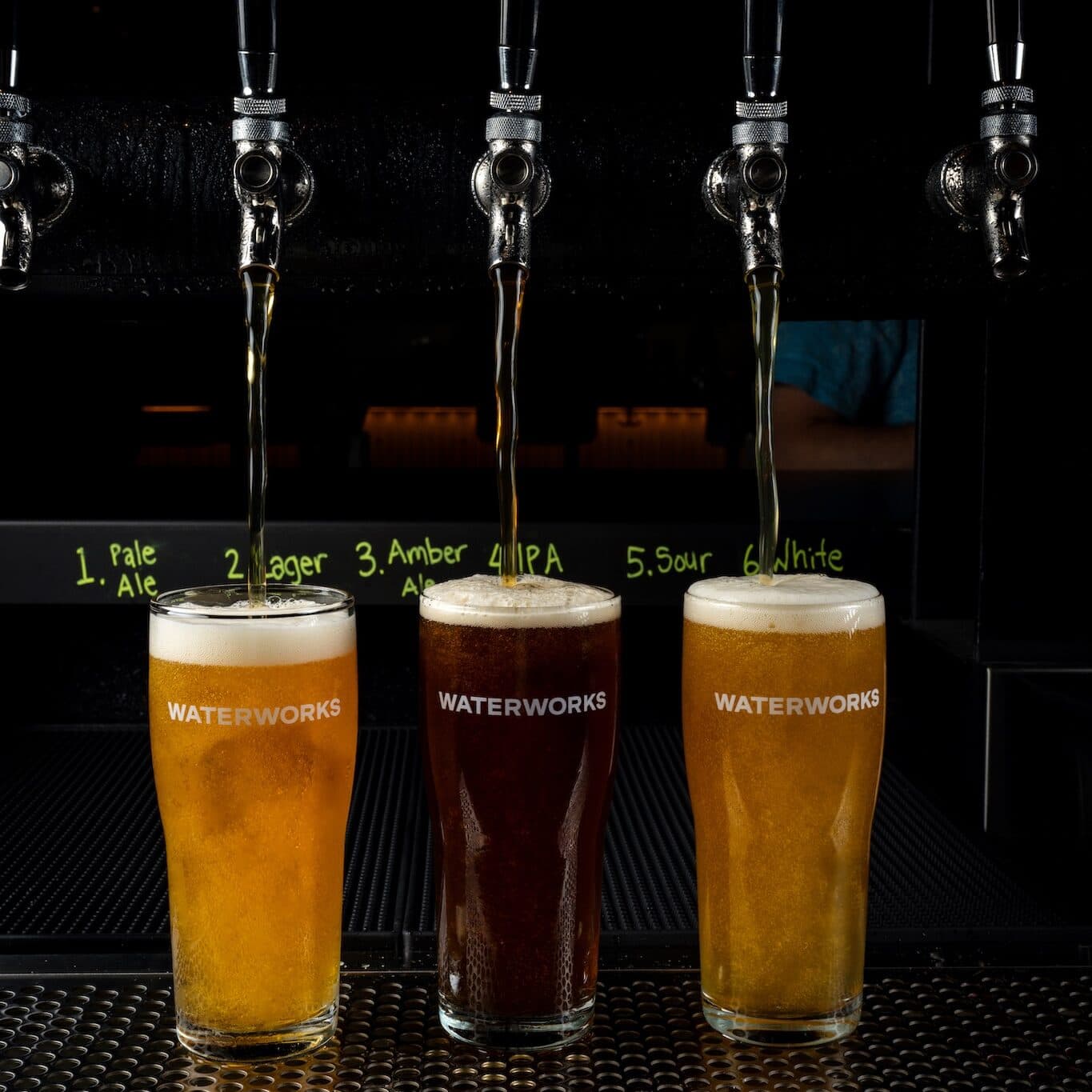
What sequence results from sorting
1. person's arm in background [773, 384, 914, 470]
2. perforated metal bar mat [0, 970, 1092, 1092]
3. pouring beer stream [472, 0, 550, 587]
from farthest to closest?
person's arm in background [773, 384, 914, 470], pouring beer stream [472, 0, 550, 587], perforated metal bar mat [0, 970, 1092, 1092]

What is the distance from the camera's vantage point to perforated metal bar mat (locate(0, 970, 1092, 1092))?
82 centimetres

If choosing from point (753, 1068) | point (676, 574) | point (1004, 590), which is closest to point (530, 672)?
point (753, 1068)

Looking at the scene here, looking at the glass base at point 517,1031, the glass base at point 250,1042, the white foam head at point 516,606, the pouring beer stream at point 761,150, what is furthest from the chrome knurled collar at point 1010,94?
the glass base at point 250,1042

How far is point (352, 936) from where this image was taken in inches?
41.5

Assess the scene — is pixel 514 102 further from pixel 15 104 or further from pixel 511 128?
pixel 15 104

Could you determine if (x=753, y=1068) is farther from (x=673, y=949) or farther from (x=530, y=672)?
(x=530, y=672)

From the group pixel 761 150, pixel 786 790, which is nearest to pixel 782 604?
pixel 786 790

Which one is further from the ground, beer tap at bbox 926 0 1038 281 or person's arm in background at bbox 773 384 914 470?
beer tap at bbox 926 0 1038 281

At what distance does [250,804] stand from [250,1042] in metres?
0.17

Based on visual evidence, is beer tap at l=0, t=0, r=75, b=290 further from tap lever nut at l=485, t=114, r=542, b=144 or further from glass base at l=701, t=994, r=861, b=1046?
glass base at l=701, t=994, r=861, b=1046

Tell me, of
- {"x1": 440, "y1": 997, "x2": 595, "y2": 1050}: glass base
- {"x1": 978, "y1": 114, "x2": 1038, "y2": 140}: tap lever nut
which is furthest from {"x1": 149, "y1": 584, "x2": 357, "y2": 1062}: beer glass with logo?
{"x1": 978, "y1": 114, "x2": 1038, "y2": 140}: tap lever nut

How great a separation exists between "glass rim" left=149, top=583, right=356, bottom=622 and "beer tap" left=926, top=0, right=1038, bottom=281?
0.63 m

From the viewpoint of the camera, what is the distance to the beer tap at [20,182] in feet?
3.50

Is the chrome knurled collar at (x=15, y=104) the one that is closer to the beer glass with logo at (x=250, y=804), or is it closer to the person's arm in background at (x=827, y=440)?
the beer glass with logo at (x=250, y=804)
